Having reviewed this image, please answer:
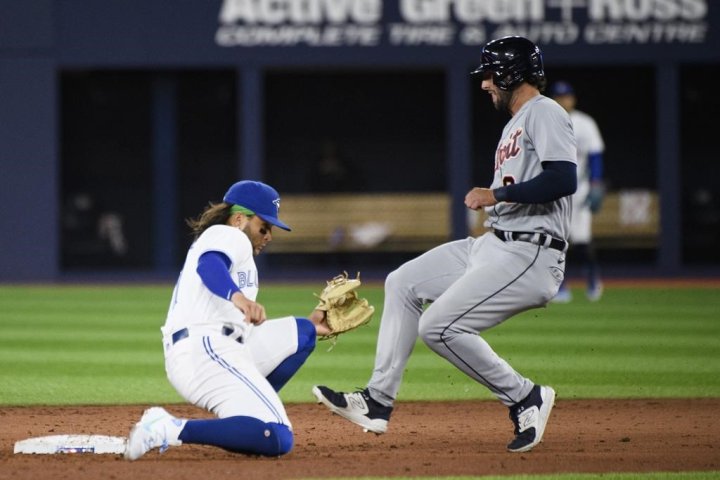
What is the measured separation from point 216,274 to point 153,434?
25.3 inches

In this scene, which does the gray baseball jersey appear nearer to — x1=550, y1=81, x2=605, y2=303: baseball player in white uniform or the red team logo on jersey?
the red team logo on jersey

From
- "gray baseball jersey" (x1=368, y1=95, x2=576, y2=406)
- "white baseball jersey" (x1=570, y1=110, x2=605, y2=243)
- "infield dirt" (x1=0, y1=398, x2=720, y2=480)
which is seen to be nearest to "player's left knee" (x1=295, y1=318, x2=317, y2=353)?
"gray baseball jersey" (x1=368, y1=95, x2=576, y2=406)

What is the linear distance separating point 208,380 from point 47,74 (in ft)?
41.4

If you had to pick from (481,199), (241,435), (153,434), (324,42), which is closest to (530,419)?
(481,199)

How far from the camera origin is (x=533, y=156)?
551 centimetres

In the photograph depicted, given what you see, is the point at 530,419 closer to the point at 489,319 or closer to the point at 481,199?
the point at 489,319

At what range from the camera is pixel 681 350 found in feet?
30.6

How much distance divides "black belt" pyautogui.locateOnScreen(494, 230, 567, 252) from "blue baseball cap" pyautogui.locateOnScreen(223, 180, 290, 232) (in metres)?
0.95

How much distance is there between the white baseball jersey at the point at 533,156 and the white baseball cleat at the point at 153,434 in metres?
1.63

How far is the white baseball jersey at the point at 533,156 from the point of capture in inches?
211

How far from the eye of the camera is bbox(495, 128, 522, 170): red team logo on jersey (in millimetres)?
5523

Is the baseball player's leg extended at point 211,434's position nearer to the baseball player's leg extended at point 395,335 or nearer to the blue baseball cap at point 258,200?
the baseball player's leg extended at point 395,335

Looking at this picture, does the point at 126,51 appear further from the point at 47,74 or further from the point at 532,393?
the point at 532,393

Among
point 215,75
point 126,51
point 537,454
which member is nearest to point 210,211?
point 537,454
